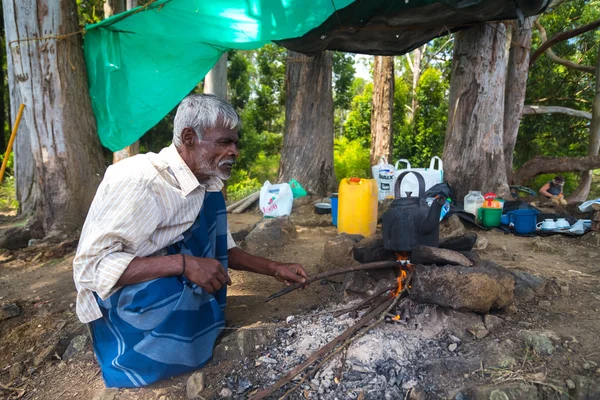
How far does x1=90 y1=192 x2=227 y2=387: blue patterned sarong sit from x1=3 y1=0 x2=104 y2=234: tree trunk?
3.05 meters

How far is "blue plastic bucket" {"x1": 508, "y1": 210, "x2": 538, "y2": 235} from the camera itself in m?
4.30

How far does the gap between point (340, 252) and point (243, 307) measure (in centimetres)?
97

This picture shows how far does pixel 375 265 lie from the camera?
7.24 feet

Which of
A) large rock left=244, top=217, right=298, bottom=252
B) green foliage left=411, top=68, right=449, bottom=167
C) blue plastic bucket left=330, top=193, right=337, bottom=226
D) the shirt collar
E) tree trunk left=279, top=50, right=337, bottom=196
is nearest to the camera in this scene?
the shirt collar

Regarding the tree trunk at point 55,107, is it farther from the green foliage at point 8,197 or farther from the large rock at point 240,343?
the green foliage at point 8,197

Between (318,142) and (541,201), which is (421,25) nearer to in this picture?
(318,142)

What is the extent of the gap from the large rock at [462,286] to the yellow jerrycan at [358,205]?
6.80ft

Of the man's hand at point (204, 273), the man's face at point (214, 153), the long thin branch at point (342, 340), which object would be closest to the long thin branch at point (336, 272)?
the long thin branch at point (342, 340)

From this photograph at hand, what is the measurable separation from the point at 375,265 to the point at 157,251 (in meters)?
1.15

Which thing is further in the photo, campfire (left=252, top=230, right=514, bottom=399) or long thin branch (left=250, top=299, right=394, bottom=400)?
campfire (left=252, top=230, right=514, bottom=399)

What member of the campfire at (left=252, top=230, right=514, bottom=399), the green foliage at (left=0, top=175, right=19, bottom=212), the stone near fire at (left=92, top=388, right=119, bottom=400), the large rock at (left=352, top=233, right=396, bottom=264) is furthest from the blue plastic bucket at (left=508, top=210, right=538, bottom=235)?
the green foliage at (left=0, top=175, right=19, bottom=212)

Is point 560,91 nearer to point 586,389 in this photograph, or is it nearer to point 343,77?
point 343,77

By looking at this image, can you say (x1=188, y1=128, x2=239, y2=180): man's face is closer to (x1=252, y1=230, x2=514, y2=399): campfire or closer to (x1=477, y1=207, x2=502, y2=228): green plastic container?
(x1=252, y1=230, x2=514, y2=399): campfire

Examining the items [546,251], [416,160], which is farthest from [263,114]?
[546,251]
